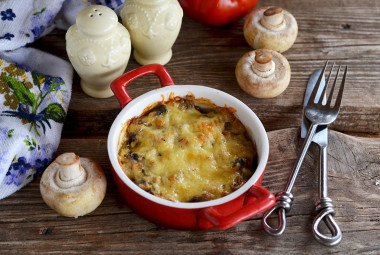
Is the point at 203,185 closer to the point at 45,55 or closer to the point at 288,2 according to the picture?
the point at 45,55

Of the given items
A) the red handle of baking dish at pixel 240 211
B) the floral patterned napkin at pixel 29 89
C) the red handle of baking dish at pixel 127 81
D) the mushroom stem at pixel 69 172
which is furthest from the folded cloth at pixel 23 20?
the red handle of baking dish at pixel 240 211

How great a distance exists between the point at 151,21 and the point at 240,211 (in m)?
0.55

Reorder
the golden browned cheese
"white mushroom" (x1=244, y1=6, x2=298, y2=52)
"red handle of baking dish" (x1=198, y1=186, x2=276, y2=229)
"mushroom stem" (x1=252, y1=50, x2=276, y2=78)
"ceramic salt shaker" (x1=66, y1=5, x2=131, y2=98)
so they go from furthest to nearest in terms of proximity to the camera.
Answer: "white mushroom" (x1=244, y1=6, x2=298, y2=52)
"mushroom stem" (x1=252, y1=50, x2=276, y2=78)
"ceramic salt shaker" (x1=66, y1=5, x2=131, y2=98)
the golden browned cheese
"red handle of baking dish" (x1=198, y1=186, x2=276, y2=229)

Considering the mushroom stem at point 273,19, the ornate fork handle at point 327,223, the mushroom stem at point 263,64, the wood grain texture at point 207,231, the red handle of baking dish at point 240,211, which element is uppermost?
the mushroom stem at point 273,19

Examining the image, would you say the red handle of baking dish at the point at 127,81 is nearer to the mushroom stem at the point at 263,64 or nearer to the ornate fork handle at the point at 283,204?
the mushroom stem at the point at 263,64

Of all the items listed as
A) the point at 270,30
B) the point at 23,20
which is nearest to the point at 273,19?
the point at 270,30

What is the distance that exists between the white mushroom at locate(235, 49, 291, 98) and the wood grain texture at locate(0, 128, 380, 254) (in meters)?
0.20

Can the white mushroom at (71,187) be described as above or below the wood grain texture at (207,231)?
Answer: above

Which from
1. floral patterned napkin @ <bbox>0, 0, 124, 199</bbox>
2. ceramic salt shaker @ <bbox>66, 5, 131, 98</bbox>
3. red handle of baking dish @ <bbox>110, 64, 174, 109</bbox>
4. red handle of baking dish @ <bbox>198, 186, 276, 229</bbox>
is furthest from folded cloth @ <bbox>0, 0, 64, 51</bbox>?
red handle of baking dish @ <bbox>198, 186, 276, 229</bbox>

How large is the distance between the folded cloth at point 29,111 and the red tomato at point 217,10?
1.30ft

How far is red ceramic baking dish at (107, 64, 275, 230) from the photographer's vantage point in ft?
3.30

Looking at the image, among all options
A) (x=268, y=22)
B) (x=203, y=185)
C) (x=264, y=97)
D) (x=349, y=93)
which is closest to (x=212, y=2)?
(x=268, y=22)

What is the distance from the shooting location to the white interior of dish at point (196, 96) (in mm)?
1033

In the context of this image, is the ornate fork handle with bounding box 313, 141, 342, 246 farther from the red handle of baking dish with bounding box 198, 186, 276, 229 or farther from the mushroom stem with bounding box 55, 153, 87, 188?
the mushroom stem with bounding box 55, 153, 87, 188
